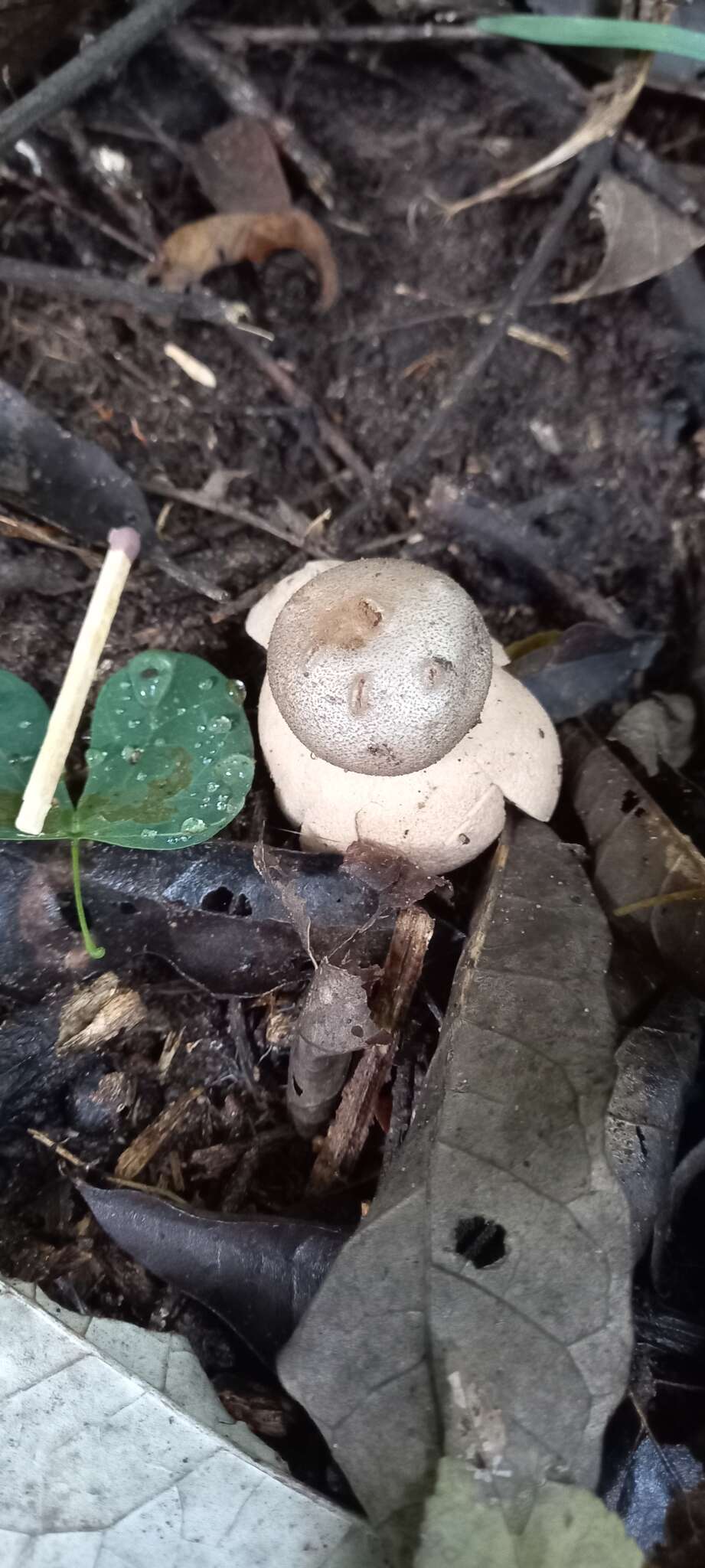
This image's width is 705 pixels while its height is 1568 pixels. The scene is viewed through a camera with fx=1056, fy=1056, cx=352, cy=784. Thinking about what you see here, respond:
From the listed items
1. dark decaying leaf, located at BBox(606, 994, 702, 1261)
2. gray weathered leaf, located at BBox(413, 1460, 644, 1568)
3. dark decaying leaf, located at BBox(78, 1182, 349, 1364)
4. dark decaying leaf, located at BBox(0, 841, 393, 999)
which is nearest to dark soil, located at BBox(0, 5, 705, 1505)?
dark decaying leaf, located at BBox(0, 841, 393, 999)

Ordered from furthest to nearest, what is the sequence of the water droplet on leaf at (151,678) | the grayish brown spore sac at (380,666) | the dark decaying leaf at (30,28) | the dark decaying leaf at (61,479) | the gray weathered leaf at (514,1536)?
the dark decaying leaf at (30,28)
the dark decaying leaf at (61,479)
the water droplet on leaf at (151,678)
the grayish brown spore sac at (380,666)
the gray weathered leaf at (514,1536)

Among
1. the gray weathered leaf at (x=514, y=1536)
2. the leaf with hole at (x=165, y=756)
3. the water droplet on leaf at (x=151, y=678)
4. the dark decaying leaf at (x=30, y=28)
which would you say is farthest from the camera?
the dark decaying leaf at (x=30, y=28)

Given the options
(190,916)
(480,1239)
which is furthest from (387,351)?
(480,1239)

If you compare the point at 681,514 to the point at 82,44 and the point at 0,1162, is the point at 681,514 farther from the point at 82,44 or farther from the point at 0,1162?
the point at 0,1162

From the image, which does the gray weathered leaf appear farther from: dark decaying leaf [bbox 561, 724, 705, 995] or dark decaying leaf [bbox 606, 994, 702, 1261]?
dark decaying leaf [bbox 561, 724, 705, 995]

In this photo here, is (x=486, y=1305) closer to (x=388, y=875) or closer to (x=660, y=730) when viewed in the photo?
(x=388, y=875)

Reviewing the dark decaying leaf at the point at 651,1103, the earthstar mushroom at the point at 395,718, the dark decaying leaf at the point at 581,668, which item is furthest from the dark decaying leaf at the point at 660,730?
the dark decaying leaf at the point at 651,1103

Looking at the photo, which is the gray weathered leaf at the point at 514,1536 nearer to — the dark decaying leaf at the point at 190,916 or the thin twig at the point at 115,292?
the dark decaying leaf at the point at 190,916
